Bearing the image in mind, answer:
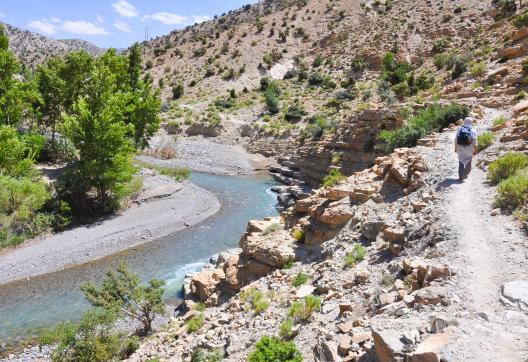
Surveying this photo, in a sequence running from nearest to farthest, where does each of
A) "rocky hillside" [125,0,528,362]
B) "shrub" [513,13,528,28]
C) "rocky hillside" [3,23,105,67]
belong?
"rocky hillside" [125,0,528,362]
"shrub" [513,13,528,28]
"rocky hillside" [3,23,105,67]

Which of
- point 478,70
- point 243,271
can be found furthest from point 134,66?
point 243,271

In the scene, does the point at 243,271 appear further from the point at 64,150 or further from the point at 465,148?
the point at 64,150

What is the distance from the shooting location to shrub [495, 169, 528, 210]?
34.1ft

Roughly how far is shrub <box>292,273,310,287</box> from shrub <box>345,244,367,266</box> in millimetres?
1343

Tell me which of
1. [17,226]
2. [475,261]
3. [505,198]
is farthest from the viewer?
[17,226]

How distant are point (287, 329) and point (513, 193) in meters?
6.22

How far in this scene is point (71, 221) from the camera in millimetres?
28078

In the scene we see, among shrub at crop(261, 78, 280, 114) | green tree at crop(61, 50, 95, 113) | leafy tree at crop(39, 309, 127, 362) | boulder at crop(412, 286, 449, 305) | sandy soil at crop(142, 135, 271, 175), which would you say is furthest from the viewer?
shrub at crop(261, 78, 280, 114)

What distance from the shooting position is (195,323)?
544 inches

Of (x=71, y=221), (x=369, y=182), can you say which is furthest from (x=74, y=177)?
(x=369, y=182)

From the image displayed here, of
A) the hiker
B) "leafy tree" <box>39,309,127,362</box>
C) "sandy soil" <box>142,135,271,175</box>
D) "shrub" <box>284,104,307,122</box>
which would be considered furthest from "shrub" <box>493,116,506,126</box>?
"shrub" <box>284,104,307,122</box>

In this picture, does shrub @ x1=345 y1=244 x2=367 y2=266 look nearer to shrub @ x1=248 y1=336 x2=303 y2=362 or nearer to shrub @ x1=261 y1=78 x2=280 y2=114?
shrub @ x1=248 y1=336 x2=303 y2=362

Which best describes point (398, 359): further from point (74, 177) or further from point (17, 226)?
point (74, 177)

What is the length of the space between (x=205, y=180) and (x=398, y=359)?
36660 millimetres
